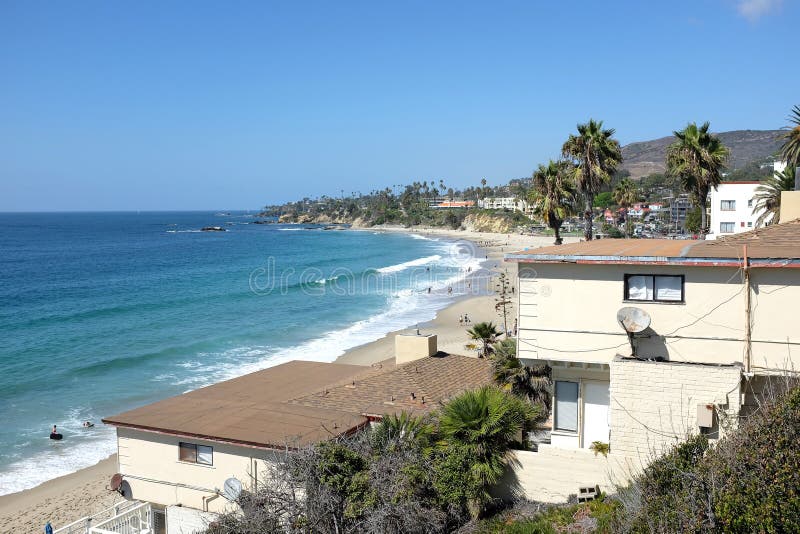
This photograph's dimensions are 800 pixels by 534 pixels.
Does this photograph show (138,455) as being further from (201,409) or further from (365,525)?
(365,525)

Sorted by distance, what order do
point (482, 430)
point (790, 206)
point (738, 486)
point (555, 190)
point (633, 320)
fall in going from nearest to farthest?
point (738, 486)
point (482, 430)
point (633, 320)
point (790, 206)
point (555, 190)

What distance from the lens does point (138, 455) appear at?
14.8 m

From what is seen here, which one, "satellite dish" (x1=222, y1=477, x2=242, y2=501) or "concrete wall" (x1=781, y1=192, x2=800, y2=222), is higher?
"concrete wall" (x1=781, y1=192, x2=800, y2=222)

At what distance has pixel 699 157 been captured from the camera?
2948 cm

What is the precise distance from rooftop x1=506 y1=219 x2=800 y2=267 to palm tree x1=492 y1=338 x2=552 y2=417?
258 centimetres

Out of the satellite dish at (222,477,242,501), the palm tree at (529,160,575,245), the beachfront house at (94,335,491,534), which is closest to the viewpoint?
the satellite dish at (222,477,242,501)

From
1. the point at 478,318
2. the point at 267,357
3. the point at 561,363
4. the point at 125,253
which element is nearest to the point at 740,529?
the point at 561,363

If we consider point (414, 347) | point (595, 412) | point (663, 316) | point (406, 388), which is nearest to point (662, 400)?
point (663, 316)

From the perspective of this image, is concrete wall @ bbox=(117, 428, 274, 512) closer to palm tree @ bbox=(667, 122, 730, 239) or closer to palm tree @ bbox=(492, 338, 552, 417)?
palm tree @ bbox=(492, 338, 552, 417)

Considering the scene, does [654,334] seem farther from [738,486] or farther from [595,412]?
[738,486]

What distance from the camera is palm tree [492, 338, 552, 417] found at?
14.8m

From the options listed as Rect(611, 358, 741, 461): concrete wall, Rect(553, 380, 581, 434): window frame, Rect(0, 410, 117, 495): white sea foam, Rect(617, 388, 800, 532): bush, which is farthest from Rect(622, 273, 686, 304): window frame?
Rect(0, 410, 117, 495): white sea foam

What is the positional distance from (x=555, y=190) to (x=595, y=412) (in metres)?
23.3

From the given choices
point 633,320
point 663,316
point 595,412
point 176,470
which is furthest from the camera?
point 176,470
